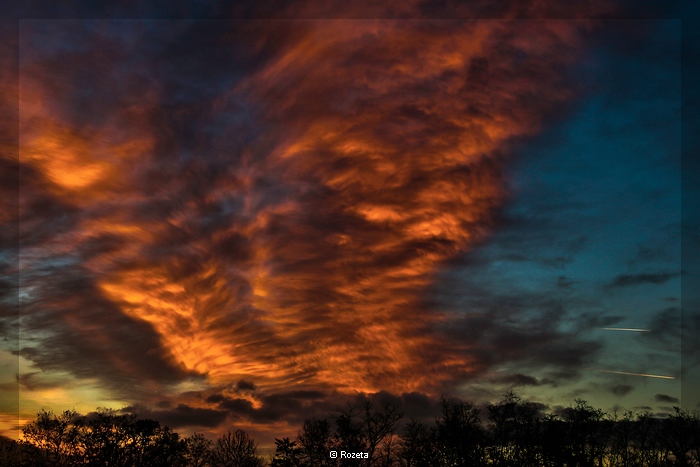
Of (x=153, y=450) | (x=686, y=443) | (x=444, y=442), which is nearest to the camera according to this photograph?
(x=686, y=443)

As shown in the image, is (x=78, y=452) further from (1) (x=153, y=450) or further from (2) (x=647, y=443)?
(2) (x=647, y=443)

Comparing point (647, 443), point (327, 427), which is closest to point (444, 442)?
point (327, 427)

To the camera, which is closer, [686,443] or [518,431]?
[686,443]

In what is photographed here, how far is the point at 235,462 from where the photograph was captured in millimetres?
94812

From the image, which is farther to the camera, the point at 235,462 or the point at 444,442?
the point at 235,462

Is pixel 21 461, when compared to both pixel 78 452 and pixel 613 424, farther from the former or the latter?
pixel 613 424

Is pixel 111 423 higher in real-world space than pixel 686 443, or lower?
higher

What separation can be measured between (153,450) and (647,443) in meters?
77.2

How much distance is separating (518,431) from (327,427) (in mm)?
31358

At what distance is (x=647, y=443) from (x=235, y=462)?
66.0 m

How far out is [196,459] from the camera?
93875 mm

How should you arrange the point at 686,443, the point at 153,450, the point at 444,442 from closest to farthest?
1. the point at 686,443
2. the point at 444,442
3. the point at 153,450

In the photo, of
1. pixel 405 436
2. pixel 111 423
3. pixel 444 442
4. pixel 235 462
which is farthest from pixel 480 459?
pixel 111 423

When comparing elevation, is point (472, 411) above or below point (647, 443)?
above
